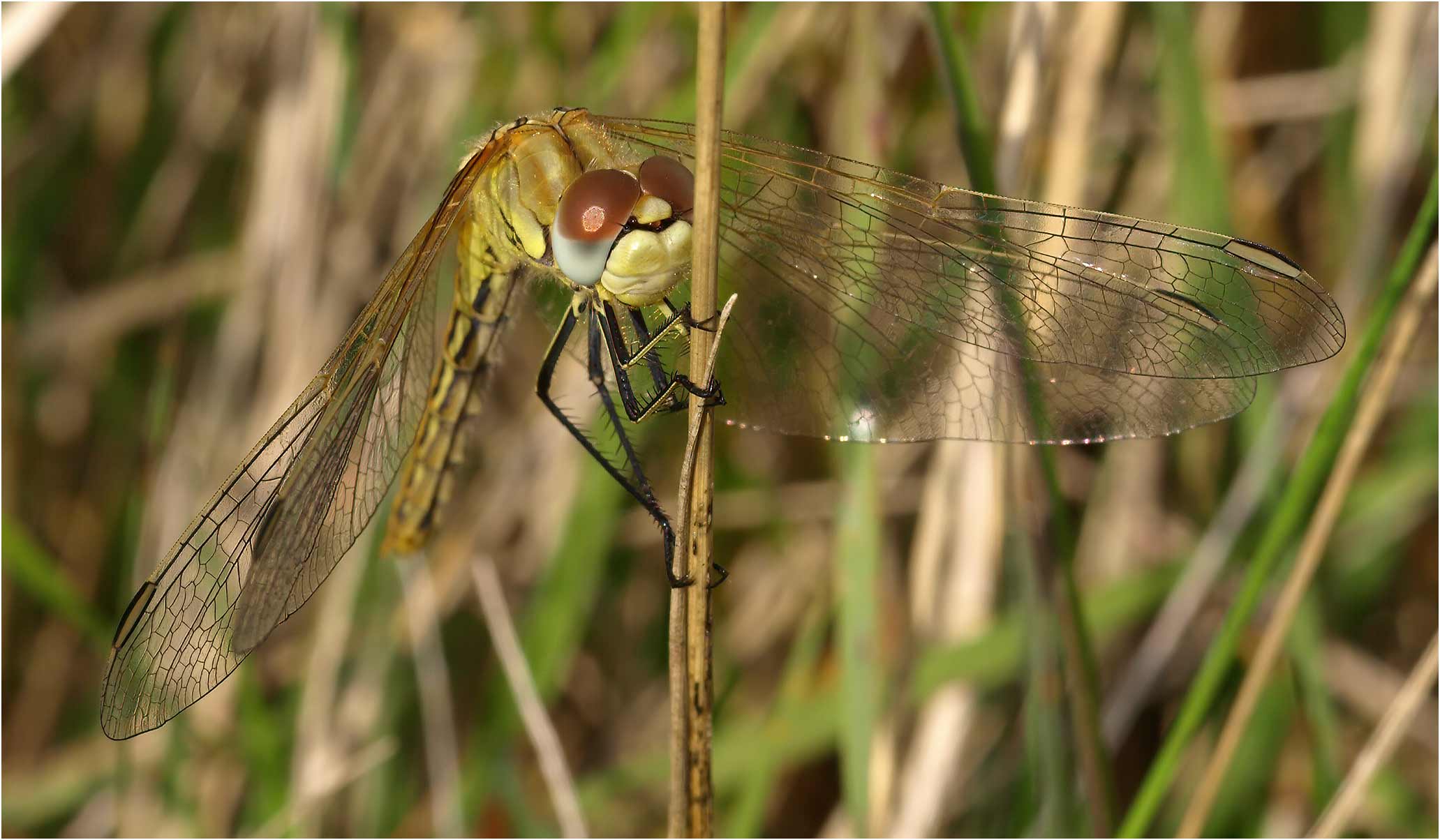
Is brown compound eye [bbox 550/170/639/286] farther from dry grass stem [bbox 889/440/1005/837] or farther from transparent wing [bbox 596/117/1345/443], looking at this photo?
dry grass stem [bbox 889/440/1005/837]

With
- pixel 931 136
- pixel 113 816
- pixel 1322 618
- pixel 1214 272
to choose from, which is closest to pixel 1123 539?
pixel 1322 618

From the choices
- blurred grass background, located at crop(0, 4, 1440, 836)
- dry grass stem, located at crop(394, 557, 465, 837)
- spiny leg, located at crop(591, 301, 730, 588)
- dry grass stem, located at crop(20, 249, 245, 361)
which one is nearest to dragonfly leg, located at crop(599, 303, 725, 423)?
spiny leg, located at crop(591, 301, 730, 588)

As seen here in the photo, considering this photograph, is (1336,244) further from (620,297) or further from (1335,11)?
(620,297)

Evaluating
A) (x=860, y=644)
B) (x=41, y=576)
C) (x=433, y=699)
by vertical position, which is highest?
(x=41, y=576)

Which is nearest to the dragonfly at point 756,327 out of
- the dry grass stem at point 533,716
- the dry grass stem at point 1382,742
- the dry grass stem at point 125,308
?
the dry grass stem at point 533,716

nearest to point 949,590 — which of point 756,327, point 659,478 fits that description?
point 756,327

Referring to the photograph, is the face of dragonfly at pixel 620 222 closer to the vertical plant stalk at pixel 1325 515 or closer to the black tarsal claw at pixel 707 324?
the black tarsal claw at pixel 707 324

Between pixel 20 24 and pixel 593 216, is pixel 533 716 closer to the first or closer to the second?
pixel 593 216
